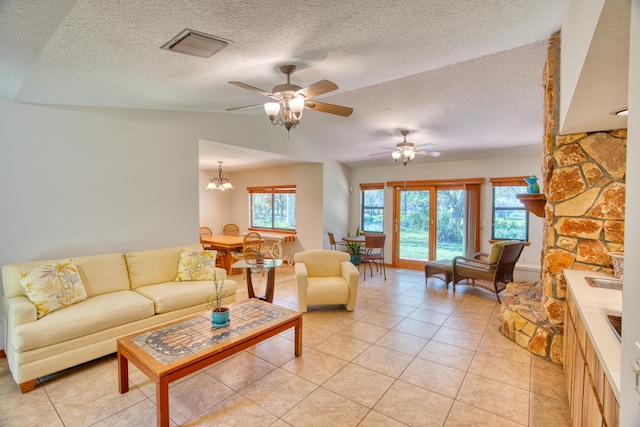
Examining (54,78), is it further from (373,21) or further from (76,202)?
(373,21)

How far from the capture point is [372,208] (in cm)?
752

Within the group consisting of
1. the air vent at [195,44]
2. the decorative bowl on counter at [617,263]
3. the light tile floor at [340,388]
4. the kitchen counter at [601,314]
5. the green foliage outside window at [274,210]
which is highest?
the air vent at [195,44]

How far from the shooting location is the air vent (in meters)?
2.06

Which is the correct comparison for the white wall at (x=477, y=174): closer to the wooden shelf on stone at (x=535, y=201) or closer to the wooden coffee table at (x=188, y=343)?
the wooden shelf on stone at (x=535, y=201)

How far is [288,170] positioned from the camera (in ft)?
23.4

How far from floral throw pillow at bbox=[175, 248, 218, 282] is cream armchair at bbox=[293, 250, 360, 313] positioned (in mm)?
1100

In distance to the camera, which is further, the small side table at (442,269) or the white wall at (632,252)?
the small side table at (442,269)

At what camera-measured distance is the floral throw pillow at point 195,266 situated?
3.79 meters

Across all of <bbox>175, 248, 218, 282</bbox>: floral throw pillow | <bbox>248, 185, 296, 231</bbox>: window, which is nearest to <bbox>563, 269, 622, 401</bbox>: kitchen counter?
<bbox>175, 248, 218, 282</bbox>: floral throw pillow

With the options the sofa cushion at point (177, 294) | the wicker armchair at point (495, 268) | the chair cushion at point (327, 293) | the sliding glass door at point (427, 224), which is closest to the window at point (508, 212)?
the sliding glass door at point (427, 224)

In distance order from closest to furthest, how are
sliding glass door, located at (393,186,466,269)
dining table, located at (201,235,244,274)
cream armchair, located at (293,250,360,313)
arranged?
cream armchair, located at (293,250,360,313) → dining table, located at (201,235,244,274) → sliding glass door, located at (393,186,466,269)

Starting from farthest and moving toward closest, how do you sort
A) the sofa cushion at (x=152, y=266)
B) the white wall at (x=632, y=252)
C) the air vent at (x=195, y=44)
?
1. the sofa cushion at (x=152, y=266)
2. the air vent at (x=195, y=44)
3. the white wall at (x=632, y=252)

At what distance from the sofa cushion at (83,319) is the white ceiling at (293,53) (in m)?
1.93

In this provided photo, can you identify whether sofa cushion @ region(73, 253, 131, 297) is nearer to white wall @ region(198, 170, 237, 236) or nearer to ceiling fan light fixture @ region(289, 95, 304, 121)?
ceiling fan light fixture @ region(289, 95, 304, 121)
